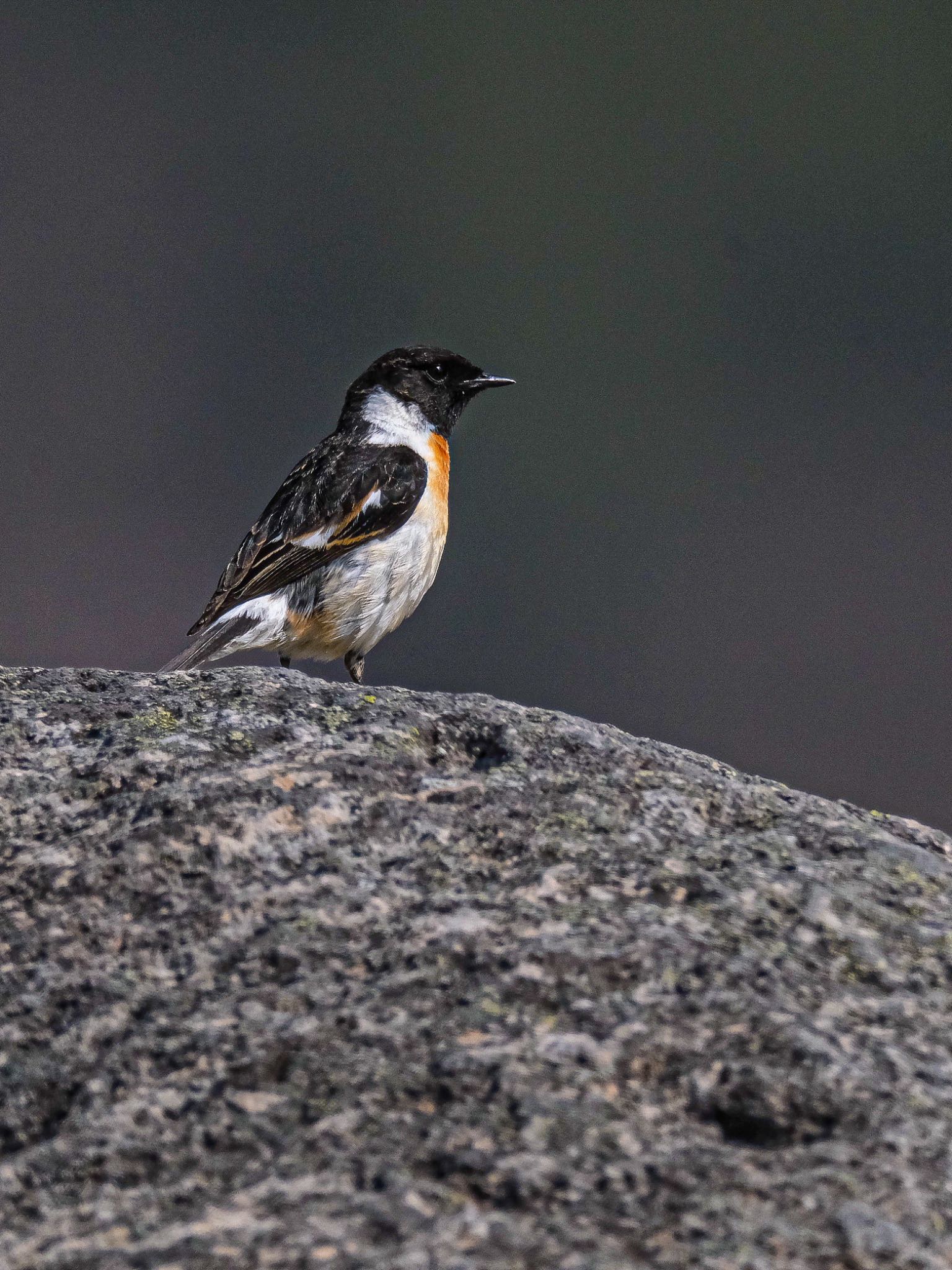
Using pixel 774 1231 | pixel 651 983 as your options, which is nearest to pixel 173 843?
pixel 651 983

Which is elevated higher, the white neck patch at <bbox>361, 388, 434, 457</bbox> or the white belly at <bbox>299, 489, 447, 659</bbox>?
the white neck patch at <bbox>361, 388, 434, 457</bbox>

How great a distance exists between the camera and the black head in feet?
29.5

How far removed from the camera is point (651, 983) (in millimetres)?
2303

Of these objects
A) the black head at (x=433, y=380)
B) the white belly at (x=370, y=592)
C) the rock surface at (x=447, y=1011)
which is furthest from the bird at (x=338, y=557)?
the rock surface at (x=447, y=1011)

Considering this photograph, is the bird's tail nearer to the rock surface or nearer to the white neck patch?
the white neck patch

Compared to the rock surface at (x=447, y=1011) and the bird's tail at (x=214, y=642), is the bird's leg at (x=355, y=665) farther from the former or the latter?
the rock surface at (x=447, y=1011)

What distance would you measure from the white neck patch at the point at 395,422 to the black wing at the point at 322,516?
0.21 m

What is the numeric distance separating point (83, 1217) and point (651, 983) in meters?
1.13

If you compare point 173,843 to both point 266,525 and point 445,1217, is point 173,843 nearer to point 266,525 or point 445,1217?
point 445,1217

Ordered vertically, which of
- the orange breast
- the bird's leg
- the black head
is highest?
the black head

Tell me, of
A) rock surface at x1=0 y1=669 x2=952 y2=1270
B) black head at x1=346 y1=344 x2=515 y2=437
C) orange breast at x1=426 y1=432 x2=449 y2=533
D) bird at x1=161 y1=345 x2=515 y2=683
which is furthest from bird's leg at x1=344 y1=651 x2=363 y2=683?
rock surface at x1=0 y1=669 x2=952 y2=1270

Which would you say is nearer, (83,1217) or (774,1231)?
(774,1231)

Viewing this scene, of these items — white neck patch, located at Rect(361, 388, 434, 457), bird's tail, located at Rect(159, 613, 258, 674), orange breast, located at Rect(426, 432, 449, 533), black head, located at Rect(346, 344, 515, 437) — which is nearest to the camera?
bird's tail, located at Rect(159, 613, 258, 674)

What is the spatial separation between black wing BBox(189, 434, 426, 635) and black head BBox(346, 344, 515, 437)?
0.78m
